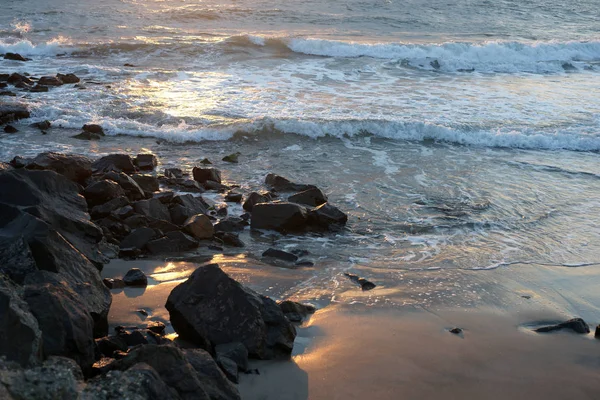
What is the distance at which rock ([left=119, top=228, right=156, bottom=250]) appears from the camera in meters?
5.99

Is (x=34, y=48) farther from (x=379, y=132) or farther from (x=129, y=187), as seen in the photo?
(x=129, y=187)

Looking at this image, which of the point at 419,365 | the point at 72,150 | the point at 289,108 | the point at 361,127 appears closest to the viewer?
the point at 419,365

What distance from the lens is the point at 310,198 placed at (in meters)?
7.70

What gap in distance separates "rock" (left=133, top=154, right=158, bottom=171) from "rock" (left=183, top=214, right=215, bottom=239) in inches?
107

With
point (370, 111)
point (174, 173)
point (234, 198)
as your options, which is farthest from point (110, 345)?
point (370, 111)

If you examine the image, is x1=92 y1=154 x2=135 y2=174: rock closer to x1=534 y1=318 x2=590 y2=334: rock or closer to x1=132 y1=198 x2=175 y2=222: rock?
x1=132 y1=198 x2=175 y2=222: rock

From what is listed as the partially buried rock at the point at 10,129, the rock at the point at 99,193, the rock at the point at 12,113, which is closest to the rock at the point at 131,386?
the rock at the point at 99,193

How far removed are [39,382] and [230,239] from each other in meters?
3.86

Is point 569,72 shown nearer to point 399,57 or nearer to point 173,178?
point 399,57

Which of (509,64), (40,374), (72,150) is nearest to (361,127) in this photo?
(72,150)

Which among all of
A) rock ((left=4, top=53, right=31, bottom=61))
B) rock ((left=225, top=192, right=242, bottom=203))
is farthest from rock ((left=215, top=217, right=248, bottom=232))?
rock ((left=4, top=53, right=31, bottom=61))

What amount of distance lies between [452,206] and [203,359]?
17.4 feet

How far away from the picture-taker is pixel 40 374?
2.70m

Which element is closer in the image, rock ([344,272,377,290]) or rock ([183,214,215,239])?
rock ([344,272,377,290])
